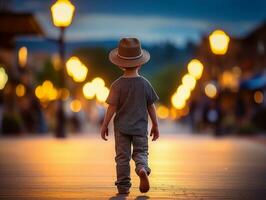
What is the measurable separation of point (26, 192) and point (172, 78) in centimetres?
18074

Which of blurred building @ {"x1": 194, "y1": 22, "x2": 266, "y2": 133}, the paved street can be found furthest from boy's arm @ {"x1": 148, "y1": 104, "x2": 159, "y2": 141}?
blurred building @ {"x1": 194, "y1": 22, "x2": 266, "y2": 133}

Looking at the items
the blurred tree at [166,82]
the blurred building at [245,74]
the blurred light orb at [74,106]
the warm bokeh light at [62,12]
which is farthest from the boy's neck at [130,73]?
the blurred tree at [166,82]

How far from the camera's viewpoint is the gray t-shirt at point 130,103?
1114 centimetres

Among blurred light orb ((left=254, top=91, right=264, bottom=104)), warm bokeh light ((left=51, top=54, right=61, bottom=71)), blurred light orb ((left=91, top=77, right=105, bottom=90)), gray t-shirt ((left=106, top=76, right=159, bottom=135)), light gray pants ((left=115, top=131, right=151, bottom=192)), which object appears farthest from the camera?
warm bokeh light ((left=51, top=54, right=61, bottom=71))

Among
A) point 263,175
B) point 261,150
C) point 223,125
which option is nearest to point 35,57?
point 223,125

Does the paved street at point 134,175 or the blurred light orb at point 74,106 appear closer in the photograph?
the paved street at point 134,175

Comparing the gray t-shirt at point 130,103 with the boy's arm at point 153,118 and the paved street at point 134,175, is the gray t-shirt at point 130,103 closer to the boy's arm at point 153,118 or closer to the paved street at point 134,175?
the boy's arm at point 153,118

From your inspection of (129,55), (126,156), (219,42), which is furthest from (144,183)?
(219,42)

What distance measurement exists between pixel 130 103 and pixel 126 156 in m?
0.65

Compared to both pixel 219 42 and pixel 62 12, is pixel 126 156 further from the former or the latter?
pixel 219 42

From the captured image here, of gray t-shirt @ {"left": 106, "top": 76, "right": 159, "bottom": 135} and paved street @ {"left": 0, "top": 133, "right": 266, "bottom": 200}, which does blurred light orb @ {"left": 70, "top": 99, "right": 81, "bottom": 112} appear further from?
gray t-shirt @ {"left": 106, "top": 76, "right": 159, "bottom": 135}

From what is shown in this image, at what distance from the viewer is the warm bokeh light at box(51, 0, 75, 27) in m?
31.6

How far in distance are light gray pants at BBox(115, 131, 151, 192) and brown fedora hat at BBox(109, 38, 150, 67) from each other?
0.85 metres

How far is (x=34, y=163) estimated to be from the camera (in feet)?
56.4
